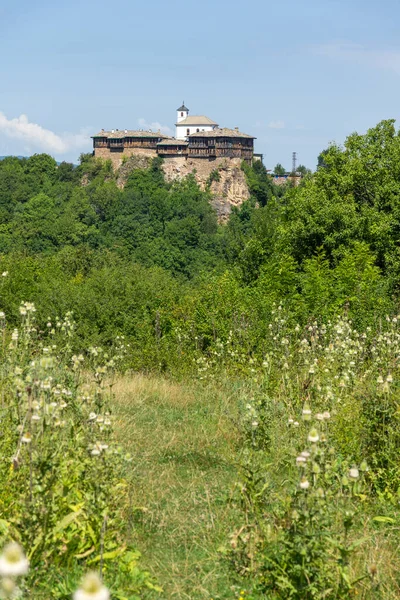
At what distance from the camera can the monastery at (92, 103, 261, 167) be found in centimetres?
10288

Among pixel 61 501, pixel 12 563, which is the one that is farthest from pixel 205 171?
pixel 12 563

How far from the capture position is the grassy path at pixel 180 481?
3703 millimetres

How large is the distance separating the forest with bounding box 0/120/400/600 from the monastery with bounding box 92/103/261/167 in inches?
3579

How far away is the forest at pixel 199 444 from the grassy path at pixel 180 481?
0.6 inches

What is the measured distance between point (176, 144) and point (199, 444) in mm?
101312

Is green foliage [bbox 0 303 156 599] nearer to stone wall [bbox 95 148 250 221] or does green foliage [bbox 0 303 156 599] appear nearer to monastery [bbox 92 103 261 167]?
stone wall [bbox 95 148 250 221]

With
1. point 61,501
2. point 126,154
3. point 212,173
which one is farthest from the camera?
point 126,154

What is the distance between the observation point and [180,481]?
16.3ft

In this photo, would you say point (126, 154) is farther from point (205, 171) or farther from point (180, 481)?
point (180, 481)

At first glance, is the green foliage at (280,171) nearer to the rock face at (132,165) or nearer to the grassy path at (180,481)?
the rock face at (132,165)

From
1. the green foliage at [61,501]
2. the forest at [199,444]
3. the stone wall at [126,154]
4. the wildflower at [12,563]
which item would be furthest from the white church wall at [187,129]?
the wildflower at [12,563]

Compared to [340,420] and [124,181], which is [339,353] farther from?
[124,181]

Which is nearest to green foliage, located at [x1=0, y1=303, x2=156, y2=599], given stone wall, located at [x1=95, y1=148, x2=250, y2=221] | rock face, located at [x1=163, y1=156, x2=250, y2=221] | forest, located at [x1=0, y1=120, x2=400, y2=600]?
forest, located at [x1=0, y1=120, x2=400, y2=600]

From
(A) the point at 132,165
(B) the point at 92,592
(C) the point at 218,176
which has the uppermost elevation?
(A) the point at 132,165
